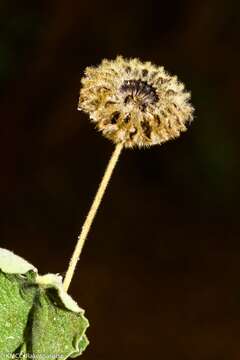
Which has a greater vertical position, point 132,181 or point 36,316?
point 132,181

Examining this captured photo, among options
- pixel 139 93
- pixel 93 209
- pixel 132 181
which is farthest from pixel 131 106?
pixel 132 181

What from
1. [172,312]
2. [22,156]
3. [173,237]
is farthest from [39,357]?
[22,156]

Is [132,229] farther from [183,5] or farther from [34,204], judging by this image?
[183,5]

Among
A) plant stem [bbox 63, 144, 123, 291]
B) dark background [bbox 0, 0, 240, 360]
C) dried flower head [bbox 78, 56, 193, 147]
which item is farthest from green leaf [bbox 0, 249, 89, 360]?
dark background [bbox 0, 0, 240, 360]

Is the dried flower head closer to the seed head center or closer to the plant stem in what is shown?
the seed head center

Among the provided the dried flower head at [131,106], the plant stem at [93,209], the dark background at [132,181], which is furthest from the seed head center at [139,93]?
the dark background at [132,181]

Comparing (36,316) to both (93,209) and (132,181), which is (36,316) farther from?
(132,181)

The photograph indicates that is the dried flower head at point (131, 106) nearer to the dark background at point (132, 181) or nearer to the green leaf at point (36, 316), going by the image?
the green leaf at point (36, 316)
